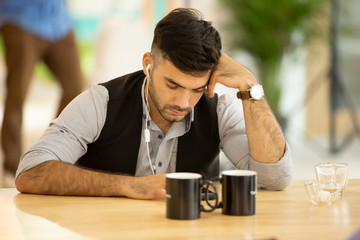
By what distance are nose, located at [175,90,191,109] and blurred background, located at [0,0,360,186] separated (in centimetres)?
251

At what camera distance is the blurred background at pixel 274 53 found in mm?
4508

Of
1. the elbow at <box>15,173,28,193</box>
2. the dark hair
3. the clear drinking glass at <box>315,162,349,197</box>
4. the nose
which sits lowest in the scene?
the elbow at <box>15,173,28,193</box>

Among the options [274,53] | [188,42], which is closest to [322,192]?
[188,42]

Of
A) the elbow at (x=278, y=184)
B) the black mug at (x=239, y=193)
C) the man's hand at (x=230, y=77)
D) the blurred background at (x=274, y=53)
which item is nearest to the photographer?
the black mug at (x=239, y=193)

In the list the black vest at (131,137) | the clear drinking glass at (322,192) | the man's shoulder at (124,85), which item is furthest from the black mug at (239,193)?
the man's shoulder at (124,85)

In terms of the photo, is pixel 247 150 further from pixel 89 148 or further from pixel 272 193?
pixel 89 148

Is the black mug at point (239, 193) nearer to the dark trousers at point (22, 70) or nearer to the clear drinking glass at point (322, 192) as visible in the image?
the clear drinking glass at point (322, 192)

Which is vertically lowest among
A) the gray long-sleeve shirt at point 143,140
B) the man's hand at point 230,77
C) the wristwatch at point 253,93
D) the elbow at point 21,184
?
the elbow at point 21,184

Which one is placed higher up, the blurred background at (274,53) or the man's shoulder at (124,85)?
the blurred background at (274,53)

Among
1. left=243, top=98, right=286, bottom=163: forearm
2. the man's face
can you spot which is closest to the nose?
the man's face

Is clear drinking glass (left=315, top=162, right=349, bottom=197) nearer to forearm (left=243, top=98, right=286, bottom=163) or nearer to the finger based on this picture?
forearm (left=243, top=98, right=286, bottom=163)

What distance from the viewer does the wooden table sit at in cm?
141

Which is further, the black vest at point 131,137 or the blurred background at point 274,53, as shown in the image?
the blurred background at point 274,53

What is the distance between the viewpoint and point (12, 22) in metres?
4.20
